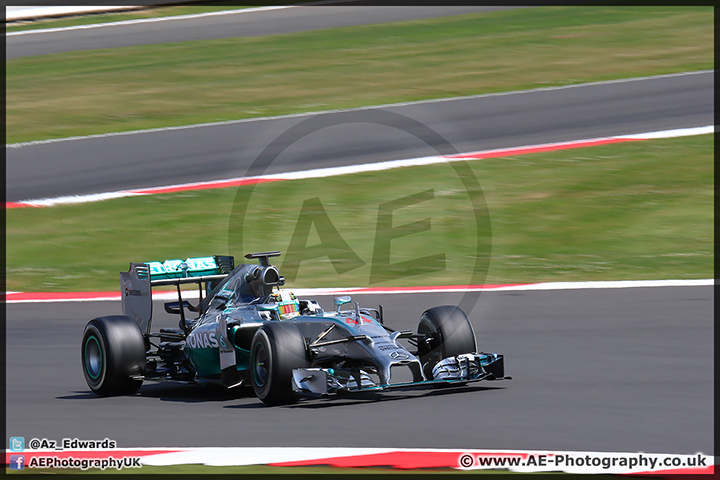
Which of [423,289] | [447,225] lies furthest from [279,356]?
[447,225]

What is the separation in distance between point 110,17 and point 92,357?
25911 mm

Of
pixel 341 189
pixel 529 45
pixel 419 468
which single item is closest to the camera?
pixel 419 468

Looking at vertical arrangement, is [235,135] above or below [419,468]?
above

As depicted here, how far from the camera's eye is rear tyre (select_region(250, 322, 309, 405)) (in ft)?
29.1

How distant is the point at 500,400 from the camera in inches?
354

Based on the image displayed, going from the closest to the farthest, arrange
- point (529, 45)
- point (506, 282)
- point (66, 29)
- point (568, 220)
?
point (506, 282) → point (568, 220) → point (529, 45) → point (66, 29)

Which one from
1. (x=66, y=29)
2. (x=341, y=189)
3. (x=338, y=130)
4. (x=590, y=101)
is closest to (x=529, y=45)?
(x=590, y=101)

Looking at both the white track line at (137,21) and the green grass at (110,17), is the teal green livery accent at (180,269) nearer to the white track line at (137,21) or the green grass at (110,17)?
the white track line at (137,21)

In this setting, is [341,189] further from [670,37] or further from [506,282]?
[670,37]

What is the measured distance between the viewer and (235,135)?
74.0 feet

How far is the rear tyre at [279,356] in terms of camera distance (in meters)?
8.87

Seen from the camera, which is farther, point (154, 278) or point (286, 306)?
point (154, 278)

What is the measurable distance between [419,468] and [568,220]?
11565mm

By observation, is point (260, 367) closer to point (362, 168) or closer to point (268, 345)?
point (268, 345)
